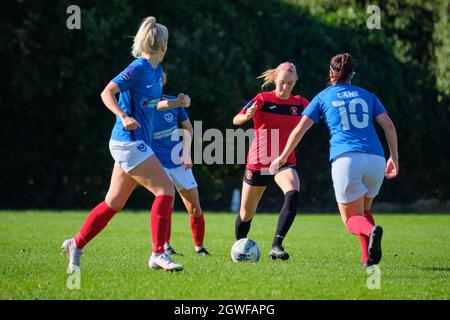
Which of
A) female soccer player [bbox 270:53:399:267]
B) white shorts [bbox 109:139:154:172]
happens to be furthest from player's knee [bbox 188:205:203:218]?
white shorts [bbox 109:139:154:172]

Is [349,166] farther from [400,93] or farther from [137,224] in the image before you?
[400,93]

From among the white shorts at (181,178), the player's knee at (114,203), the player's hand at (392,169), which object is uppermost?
the player's hand at (392,169)

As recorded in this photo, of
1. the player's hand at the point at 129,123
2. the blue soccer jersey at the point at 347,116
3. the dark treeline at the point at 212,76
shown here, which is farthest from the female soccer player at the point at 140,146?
the dark treeline at the point at 212,76

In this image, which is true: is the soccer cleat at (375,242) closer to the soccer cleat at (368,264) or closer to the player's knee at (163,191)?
the soccer cleat at (368,264)

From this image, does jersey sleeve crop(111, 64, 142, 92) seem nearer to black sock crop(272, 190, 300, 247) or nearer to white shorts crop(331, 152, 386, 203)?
white shorts crop(331, 152, 386, 203)

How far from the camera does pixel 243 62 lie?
71.6ft

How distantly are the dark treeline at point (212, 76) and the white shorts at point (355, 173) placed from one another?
12.7 meters

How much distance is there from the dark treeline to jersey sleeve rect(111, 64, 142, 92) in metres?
12.4

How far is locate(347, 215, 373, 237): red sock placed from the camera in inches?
309

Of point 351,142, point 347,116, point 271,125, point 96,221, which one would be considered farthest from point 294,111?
point 96,221

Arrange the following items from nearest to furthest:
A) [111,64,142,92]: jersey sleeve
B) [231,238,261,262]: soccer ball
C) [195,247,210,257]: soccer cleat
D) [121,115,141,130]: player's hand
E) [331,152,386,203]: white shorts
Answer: [121,115,141,130]: player's hand
[111,64,142,92]: jersey sleeve
[331,152,386,203]: white shorts
[231,238,261,262]: soccer ball
[195,247,210,257]: soccer cleat

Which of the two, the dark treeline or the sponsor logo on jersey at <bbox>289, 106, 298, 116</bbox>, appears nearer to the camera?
the sponsor logo on jersey at <bbox>289, 106, 298, 116</bbox>

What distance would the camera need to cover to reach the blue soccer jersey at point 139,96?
738 centimetres

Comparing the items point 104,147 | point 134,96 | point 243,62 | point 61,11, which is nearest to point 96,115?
point 104,147
